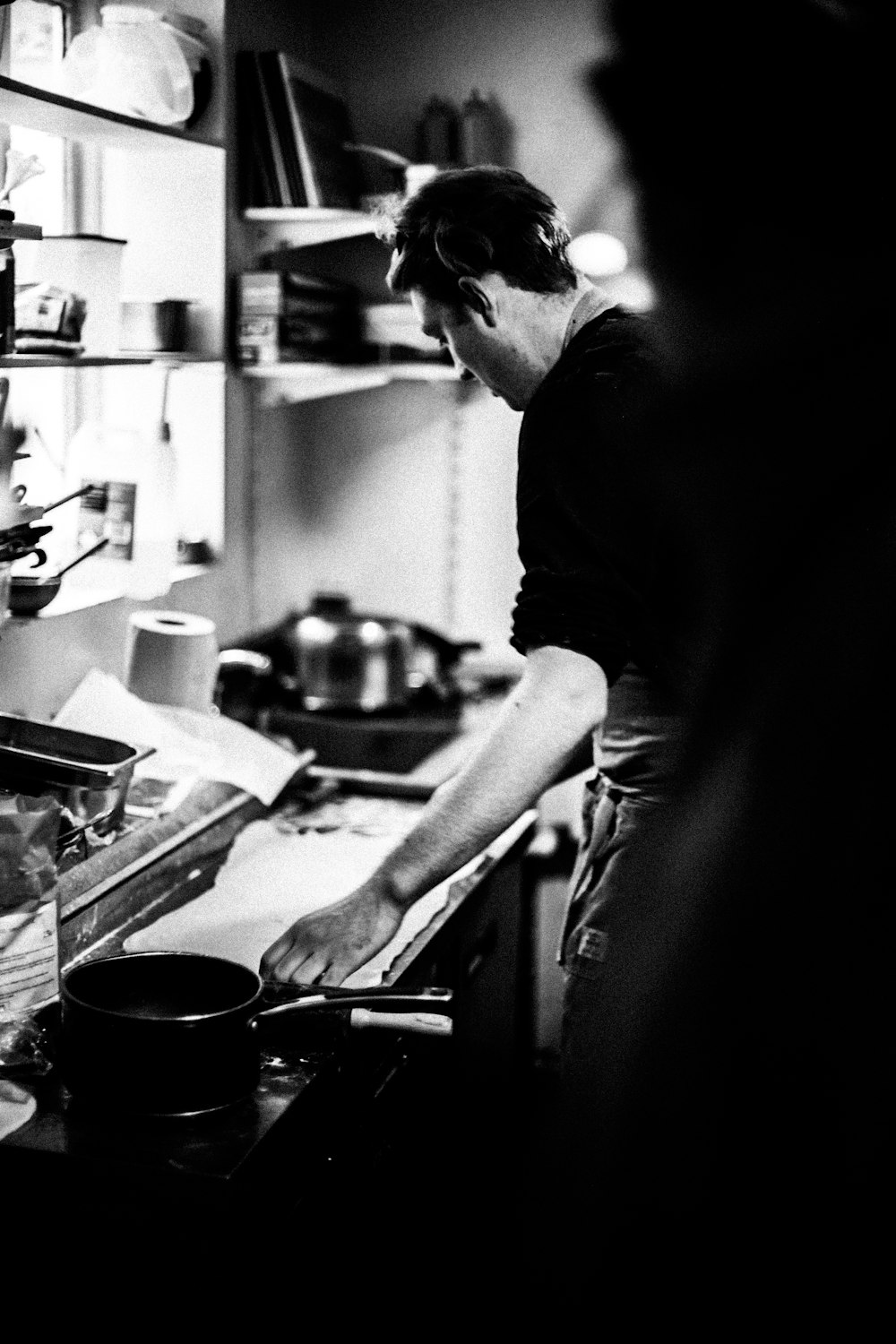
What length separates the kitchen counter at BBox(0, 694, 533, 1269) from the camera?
1180mm

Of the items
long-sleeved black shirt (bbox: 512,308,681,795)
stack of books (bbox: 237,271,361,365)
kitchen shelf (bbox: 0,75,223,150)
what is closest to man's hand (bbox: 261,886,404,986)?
long-sleeved black shirt (bbox: 512,308,681,795)

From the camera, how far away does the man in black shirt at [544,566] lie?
1.54 meters

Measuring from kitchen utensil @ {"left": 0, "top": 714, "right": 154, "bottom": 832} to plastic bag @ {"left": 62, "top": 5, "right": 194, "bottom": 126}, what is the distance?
41.8 inches

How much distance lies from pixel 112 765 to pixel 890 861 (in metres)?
1.52

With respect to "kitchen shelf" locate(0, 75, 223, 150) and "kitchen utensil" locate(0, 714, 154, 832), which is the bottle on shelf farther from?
"kitchen utensil" locate(0, 714, 154, 832)

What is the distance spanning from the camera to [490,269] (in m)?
1.76

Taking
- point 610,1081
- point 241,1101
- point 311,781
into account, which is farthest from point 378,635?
point 610,1081

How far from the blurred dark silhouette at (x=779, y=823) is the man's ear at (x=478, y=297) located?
156 centimetres

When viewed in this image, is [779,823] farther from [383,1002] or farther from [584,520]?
[584,520]

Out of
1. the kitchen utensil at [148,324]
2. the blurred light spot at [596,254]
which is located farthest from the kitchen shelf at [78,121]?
the blurred light spot at [596,254]

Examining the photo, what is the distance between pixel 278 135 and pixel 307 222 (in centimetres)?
19

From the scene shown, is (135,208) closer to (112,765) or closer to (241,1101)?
(112,765)

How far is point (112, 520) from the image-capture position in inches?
92.8

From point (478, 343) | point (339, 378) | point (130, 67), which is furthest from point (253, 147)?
point (478, 343)
